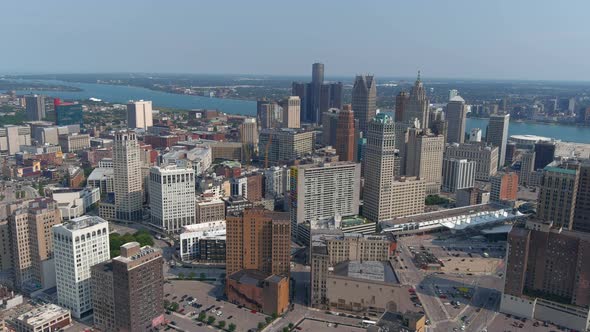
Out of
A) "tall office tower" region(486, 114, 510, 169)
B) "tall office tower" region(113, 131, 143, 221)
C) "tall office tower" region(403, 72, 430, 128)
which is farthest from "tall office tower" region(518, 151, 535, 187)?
"tall office tower" region(113, 131, 143, 221)

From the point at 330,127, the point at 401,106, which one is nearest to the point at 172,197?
the point at 330,127

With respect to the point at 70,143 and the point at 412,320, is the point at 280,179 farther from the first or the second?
the point at 70,143

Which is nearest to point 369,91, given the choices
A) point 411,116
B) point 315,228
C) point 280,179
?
point 411,116

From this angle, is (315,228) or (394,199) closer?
(315,228)

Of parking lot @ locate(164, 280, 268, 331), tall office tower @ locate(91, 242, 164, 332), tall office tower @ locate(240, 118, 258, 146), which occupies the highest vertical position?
tall office tower @ locate(240, 118, 258, 146)

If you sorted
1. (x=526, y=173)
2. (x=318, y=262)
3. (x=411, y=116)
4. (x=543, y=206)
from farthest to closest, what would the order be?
(x=411, y=116)
(x=526, y=173)
(x=543, y=206)
(x=318, y=262)

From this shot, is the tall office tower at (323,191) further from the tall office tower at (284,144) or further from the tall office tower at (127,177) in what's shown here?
the tall office tower at (284,144)

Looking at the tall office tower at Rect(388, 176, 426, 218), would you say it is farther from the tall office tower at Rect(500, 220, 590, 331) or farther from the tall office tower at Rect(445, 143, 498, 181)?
the tall office tower at Rect(445, 143, 498, 181)
